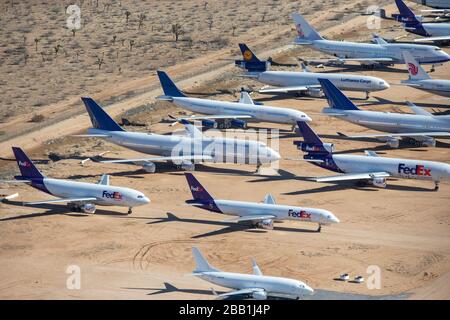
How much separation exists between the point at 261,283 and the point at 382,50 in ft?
288

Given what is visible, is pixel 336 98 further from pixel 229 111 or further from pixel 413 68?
pixel 413 68

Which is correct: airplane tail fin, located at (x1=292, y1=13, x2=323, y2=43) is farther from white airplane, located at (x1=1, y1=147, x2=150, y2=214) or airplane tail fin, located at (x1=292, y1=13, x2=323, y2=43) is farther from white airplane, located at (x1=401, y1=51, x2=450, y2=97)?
white airplane, located at (x1=1, y1=147, x2=150, y2=214)

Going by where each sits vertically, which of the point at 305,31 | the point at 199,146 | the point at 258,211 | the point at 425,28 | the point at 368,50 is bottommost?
the point at 258,211

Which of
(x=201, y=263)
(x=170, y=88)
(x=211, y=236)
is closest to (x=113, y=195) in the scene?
(x=211, y=236)

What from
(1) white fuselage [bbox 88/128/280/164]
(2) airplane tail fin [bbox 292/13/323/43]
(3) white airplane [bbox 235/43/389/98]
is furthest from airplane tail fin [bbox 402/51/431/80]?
(1) white fuselage [bbox 88/128/280/164]

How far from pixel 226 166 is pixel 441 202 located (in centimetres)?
2340

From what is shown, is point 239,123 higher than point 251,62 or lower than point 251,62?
lower

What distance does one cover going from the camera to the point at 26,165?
11069 centimetres

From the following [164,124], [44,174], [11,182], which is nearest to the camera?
[11,182]

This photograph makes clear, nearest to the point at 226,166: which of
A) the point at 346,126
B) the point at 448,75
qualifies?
the point at 346,126

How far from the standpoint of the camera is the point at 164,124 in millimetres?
139875

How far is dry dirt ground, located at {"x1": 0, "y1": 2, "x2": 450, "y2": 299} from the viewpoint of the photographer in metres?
91.6

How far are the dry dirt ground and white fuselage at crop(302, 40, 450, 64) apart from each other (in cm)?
3969

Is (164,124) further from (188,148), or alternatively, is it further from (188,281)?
(188,281)
